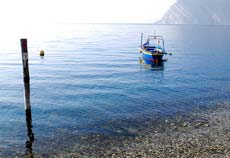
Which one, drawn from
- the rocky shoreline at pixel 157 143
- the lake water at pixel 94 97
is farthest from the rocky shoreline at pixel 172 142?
the lake water at pixel 94 97

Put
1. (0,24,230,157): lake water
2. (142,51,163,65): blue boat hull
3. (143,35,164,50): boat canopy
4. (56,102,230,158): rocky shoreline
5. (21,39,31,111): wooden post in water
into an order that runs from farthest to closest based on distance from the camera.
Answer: (143,35,164,50): boat canopy → (142,51,163,65): blue boat hull → (0,24,230,157): lake water → (21,39,31,111): wooden post in water → (56,102,230,158): rocky shoreline

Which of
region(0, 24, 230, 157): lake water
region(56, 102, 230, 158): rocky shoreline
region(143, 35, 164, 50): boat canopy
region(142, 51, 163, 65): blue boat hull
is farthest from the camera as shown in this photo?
region(143, 35, 164, 50): boat canopy

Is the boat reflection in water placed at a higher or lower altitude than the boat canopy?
lower

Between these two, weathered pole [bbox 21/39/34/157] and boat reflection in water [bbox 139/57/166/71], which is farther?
boat reflection in water [bbox 139/57/166/71]

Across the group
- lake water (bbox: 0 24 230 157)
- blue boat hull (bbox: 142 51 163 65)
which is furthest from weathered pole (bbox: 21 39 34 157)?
blue boat hull (bbox: 142 51 163 65)

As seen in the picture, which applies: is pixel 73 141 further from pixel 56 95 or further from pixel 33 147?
pixel 56 95

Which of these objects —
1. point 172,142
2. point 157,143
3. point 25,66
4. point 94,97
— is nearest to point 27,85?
point 25,66

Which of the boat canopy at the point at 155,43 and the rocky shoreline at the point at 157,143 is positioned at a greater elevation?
the boat canopy at the point at 155,43

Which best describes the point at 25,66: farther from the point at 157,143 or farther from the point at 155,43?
the point at 155,43

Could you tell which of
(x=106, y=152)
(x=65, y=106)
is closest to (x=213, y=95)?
(x=65, y=106)

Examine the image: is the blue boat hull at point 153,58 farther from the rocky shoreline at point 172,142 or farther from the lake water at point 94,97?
the rocky shoreline at point 172,142

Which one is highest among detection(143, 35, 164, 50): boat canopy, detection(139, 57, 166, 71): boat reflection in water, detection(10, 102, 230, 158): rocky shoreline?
detection(143, 35, 164, 50): boat canopy

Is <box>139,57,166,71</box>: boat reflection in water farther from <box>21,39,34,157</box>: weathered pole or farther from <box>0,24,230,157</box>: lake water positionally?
<box>21,39,34,157</box>: weathered pole

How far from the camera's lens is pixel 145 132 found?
2414 cm
